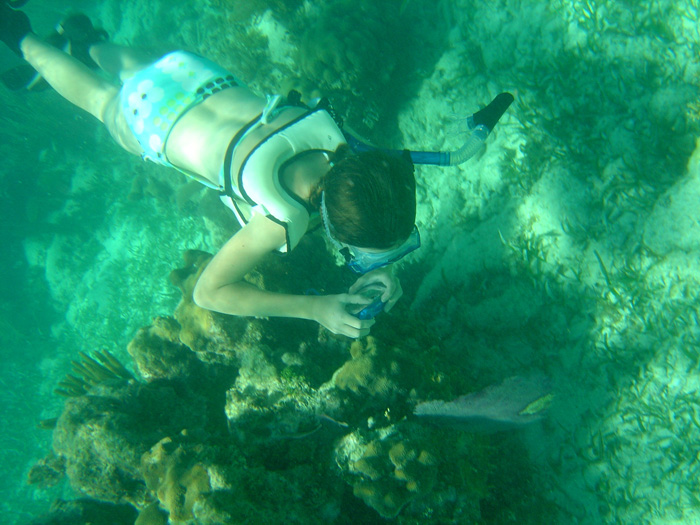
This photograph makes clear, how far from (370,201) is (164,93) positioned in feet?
8.80

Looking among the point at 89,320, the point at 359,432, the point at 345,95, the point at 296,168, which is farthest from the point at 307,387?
the point at 89,320

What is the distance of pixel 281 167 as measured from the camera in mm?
2189

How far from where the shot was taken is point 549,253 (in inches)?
125

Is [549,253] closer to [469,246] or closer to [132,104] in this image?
[469,246]

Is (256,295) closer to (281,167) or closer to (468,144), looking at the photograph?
(281,167)

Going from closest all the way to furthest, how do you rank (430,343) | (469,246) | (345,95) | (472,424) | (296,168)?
(296,168) → (472,424) → (430,343) → (469,246) → (345,95)

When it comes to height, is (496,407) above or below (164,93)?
below

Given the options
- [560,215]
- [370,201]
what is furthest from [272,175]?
[560,215]

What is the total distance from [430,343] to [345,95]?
3660mm

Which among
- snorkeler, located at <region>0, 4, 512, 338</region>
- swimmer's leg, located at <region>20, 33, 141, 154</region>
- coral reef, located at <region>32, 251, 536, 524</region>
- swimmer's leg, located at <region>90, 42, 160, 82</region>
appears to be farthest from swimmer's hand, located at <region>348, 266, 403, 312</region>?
swimmer's leg, located at <region>90, 42, 160, 82</region>

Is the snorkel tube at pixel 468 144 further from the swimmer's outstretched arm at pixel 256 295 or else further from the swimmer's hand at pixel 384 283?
the swimmer's outstretched arm at pixel 256 295

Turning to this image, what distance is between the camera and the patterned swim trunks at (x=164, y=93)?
121 inches

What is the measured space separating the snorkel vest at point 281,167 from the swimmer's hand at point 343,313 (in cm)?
48

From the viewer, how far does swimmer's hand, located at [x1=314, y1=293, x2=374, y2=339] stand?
2.28 m
